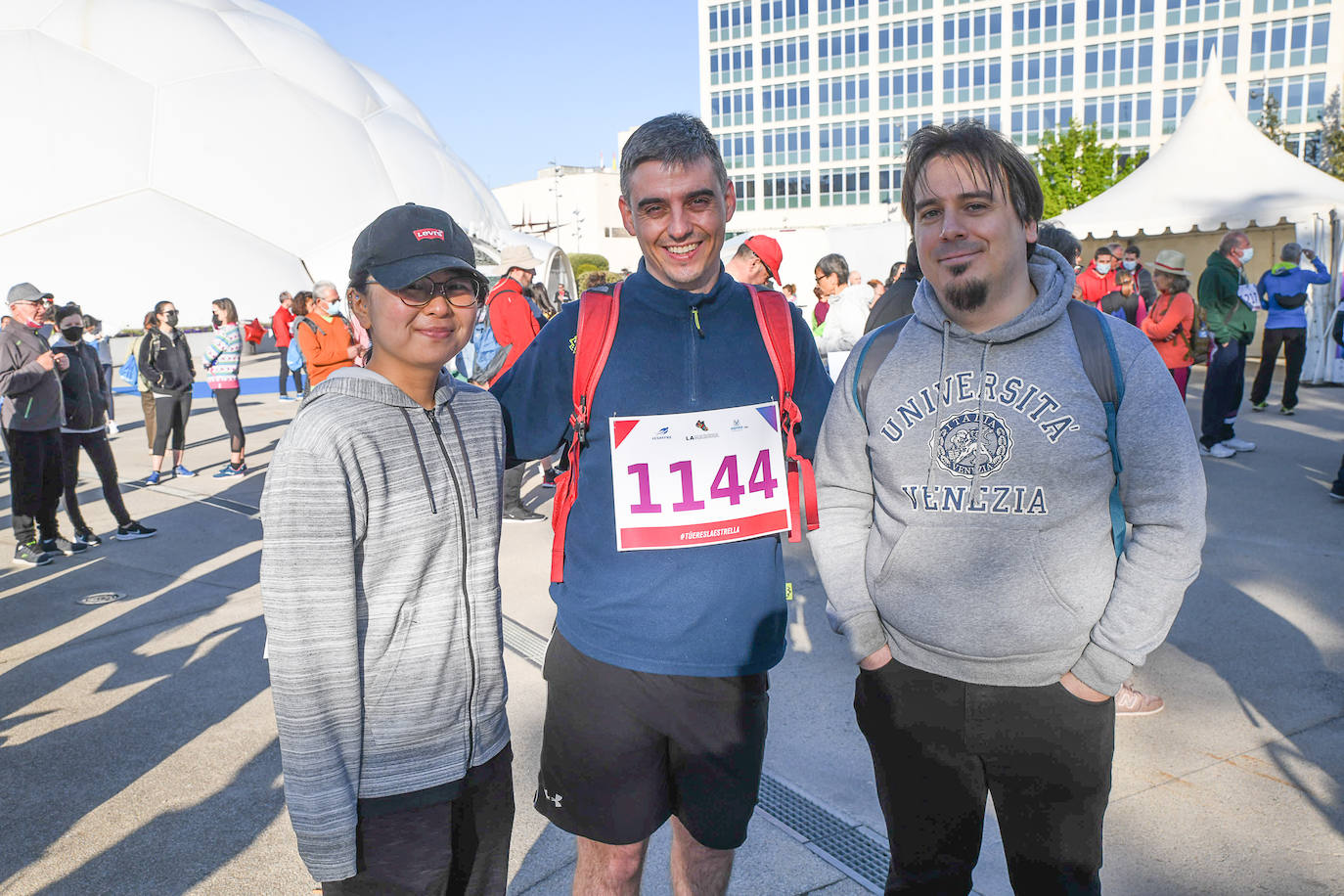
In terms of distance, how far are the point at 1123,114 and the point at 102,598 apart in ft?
201

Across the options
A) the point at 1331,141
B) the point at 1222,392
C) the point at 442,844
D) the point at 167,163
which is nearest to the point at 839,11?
the point at 1331,141

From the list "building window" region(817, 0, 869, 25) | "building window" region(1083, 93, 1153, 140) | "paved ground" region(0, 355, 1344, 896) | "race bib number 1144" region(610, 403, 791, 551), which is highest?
"building window" region(817, 0, 869, 25)

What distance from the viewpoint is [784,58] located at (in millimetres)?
60625

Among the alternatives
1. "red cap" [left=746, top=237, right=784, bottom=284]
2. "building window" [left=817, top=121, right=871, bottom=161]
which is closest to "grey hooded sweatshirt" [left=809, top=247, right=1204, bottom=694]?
"red cap" [left=746, top=237, right=784, bottom=284]

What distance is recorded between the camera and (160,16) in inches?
1005

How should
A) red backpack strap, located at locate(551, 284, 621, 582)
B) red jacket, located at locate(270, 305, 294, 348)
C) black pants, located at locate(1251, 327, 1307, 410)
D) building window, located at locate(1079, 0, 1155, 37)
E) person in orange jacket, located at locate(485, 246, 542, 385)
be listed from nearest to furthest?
red backpack strap, located at locate(551, 284, 621, 582)
person in orange jacket, located at locate(485, 246, 542, 385)
black pants, located at locate(1251, 327, 1307, 410)
red jacket, located at locate(270, 305, 294, 348)
building window, located at locate(1079, 0, 1155, 37)

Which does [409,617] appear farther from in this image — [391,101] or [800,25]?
[800,25]

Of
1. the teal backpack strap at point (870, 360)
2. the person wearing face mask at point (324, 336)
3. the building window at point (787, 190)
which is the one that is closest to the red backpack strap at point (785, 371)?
the teal backpack strap at point (870, 360)

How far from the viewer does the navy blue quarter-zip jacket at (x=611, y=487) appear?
6.88 feet

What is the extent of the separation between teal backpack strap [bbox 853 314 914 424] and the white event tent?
14262 mm

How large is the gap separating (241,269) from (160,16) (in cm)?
849

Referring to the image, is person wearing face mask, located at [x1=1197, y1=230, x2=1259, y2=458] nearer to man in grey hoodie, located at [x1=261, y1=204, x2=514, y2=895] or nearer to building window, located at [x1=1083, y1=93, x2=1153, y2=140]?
man in grey hoodie, located at [x1=261, y1=204, x2=514, y2=895]

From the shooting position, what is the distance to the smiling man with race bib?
2107mm

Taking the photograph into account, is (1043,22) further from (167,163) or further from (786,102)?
(167,163)
